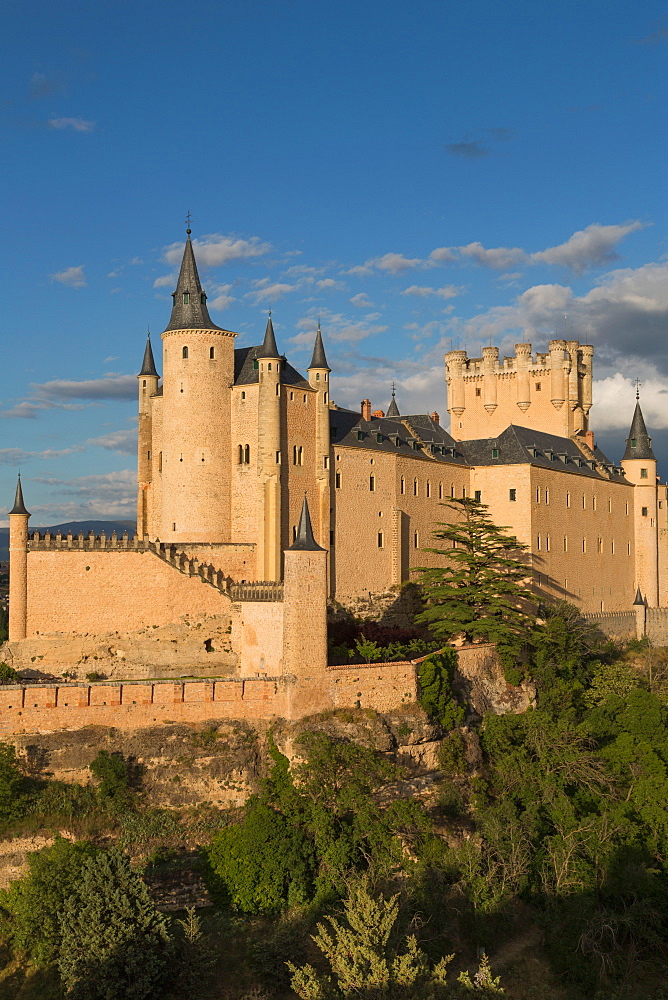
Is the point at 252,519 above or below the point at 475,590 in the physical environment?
above

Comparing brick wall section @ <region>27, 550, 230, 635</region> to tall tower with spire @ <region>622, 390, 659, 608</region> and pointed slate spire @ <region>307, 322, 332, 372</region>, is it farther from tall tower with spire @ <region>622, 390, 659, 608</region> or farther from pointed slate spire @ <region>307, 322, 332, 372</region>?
tall tower with spire @ <region>622, 390, 659, 608</region>

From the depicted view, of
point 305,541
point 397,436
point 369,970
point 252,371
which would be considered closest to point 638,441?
point 397,436

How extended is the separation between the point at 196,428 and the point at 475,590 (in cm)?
1470

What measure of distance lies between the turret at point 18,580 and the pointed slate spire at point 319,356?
15009mm

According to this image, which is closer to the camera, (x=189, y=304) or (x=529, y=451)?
(x=189, y=304)

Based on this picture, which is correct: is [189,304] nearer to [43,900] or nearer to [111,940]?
[43,900]

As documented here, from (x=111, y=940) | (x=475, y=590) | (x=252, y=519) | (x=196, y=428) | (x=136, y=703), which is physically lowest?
(x=111, y=940)

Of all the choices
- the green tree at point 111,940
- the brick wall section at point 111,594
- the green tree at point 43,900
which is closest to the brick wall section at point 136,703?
the green tree at point 43,900

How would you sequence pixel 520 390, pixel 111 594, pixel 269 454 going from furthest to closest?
pixel 520 390
pixel 269 454
pixel 111 594

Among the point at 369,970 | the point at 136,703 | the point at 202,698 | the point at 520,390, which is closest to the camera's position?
the point at 369,970

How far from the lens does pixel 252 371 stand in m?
46.3

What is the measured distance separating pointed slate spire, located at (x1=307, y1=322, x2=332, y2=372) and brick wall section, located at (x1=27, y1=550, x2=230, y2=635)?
12362 millimetres

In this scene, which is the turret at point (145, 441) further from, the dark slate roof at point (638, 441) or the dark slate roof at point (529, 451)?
the dark slate roof at point (638, 441)

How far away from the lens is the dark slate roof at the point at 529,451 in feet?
197
